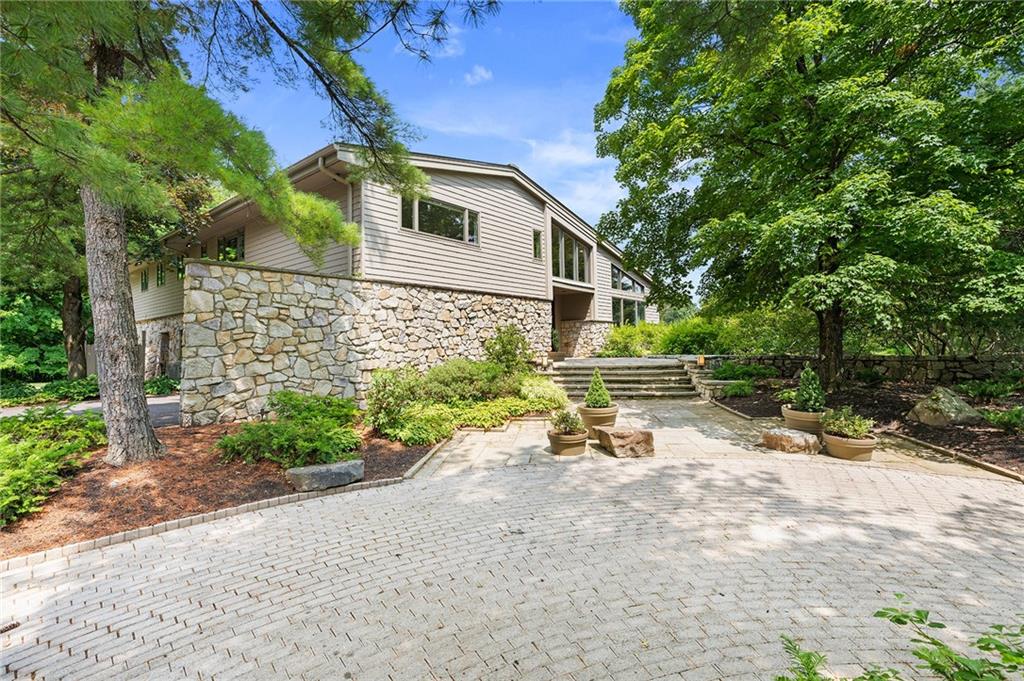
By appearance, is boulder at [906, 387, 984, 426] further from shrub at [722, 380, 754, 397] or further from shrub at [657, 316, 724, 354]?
shrub at [657, 316, 724, 354]

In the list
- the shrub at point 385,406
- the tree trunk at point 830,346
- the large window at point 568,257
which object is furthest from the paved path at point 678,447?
the large window at point 568,257

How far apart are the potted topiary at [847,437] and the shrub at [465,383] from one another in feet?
18.5

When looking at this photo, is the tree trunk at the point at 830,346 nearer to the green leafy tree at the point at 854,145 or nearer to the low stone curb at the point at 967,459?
the green leafy tree at the point at 854,145

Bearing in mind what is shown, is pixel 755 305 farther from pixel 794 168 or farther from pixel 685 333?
pixel 685 333

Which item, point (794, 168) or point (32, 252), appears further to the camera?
point (32, 252)

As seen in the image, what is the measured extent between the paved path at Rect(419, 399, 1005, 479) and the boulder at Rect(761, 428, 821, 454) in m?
0.14

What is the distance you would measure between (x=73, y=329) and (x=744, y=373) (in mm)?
20300

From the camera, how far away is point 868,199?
6.30 meters

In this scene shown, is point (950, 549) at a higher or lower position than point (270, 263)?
lower

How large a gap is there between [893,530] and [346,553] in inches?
182

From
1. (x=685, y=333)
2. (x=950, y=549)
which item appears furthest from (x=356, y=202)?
(x=685, y=333)

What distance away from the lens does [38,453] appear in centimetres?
435

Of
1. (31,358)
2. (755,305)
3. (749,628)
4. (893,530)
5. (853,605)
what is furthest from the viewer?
(31,358)

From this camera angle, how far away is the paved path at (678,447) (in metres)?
5.51
